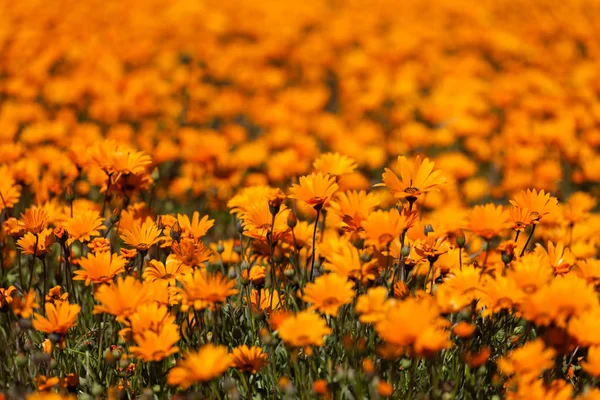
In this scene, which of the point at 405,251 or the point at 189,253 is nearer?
the point at 189,253

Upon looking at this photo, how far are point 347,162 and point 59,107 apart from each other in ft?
16.9

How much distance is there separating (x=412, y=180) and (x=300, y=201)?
0.47m

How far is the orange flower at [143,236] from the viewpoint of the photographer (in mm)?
2779

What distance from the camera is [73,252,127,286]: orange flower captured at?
8.23ft

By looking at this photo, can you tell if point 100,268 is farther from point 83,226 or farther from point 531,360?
point 531,360

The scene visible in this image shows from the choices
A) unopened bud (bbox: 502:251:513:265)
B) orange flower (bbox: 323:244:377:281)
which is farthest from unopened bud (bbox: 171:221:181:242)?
unopened bud (bbox: 502:251:513:265)

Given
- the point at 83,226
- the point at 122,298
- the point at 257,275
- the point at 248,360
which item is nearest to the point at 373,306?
→ the point at 248,360

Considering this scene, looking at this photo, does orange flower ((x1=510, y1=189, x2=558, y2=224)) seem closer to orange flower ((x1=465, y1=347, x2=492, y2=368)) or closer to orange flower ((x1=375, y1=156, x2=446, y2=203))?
orange flower ((x1=375, y1=156, x2=446, y2=203))

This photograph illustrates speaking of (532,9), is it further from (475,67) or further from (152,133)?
(152,133)

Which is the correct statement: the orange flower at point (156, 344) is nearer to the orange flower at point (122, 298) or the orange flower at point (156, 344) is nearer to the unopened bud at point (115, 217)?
the orange flower at point (122, 298)

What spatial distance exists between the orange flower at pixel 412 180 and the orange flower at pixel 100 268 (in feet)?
3.49

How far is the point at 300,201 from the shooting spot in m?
2.90

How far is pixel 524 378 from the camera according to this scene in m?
2.05

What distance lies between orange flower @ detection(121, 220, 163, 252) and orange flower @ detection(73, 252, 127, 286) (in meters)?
0.20
